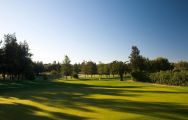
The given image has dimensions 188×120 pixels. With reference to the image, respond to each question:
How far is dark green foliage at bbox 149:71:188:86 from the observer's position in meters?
63.5

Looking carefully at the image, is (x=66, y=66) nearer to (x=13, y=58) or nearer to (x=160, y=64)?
(x=160, y=64)

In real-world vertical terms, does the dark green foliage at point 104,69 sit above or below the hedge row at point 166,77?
above

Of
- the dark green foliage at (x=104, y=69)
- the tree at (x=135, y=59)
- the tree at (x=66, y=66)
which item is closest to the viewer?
the tree at (x=135, y=59)

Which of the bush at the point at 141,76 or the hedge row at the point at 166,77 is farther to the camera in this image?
the bush at the point at 141,76

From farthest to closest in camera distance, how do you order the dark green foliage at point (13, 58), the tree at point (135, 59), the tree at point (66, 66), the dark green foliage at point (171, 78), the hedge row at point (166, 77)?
the tree at point (66, 66) → the tree at point (135, 59) → the dark green foliage at point (13, 58) → the hedge row at point (166, 77) → the dark green foliage at point (171, 78)

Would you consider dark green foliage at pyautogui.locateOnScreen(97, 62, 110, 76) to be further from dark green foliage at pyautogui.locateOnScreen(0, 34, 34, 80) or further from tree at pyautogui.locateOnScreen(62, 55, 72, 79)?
dark green foliage at pyautogui.locateOnScreen(0, 34, 34, 80)

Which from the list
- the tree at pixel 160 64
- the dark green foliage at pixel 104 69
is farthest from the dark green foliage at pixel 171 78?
the dark green foliage at pixel 104 69

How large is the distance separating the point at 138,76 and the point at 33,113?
6746cm

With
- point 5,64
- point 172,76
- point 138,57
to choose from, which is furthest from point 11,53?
point 138,57

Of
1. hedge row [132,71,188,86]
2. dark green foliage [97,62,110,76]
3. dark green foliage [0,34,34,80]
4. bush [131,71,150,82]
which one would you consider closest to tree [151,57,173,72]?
dark green foliage [97,62,110,76]

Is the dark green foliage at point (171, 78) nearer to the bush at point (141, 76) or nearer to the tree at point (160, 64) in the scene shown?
the bush at point (141, 76)

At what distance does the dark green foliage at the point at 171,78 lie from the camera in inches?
2500

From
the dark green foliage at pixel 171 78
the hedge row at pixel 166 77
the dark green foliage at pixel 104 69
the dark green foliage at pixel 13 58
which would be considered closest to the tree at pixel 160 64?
the dark green foliage at pixel 104 69

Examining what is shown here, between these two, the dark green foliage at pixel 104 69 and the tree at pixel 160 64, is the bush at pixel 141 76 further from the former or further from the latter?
the dark green foliage at pixel 104 69
